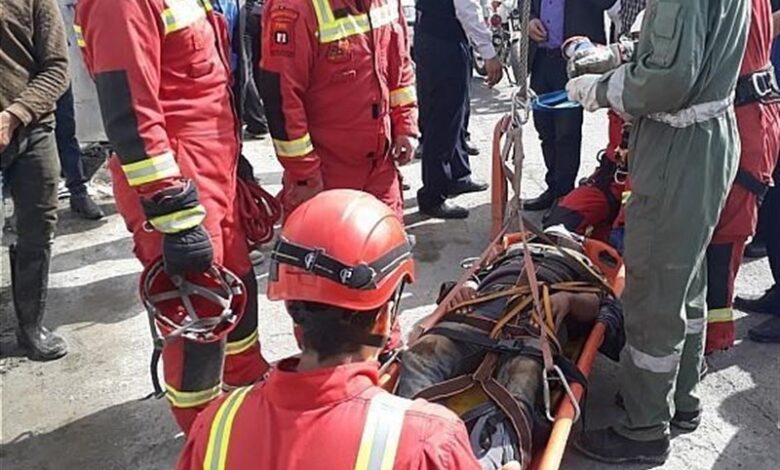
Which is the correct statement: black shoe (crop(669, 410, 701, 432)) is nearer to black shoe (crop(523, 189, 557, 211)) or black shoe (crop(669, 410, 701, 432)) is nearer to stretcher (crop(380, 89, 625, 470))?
stretcher (crop(380, 89, 625, 470))

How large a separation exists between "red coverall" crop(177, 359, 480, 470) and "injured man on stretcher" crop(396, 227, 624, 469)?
35.6 inches

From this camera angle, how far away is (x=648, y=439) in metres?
3.20

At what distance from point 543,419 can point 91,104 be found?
4.70m

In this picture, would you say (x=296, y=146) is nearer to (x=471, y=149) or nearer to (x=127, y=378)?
(x=127, y=378)

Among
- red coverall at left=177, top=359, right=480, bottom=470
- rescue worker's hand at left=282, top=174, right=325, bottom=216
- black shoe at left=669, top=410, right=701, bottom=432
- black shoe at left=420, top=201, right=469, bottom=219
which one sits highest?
red coverall at left=177, top=359, right=480, bottom=470

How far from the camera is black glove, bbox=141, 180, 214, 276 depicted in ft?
8.52

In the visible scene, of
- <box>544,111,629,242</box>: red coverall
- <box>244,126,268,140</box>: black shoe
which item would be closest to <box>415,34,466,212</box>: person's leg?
<box>544,111,629,242</box>: red coverall

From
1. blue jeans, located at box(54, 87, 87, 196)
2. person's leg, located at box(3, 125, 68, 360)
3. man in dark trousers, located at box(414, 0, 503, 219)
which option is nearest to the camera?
person's leg, located at box(3, 125, 68, 360)

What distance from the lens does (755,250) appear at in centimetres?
484

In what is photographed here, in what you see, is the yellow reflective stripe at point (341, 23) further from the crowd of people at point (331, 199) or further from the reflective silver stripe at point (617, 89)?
the reflective silver stripe at point (617, 89)

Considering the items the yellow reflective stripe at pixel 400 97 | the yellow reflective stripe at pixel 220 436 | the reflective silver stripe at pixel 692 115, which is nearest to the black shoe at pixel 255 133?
the yellow reflective stripe at pixel 400 97

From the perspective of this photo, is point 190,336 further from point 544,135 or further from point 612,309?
point 544,135

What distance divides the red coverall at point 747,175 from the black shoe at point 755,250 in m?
1.27

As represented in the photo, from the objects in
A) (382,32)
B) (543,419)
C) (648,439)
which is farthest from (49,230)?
(648,439)
